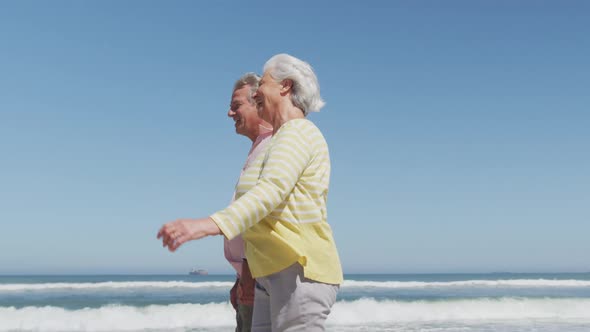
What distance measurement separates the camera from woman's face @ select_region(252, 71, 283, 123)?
1822 millimetres

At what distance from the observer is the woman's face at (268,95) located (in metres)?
1.82

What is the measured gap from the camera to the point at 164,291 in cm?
1838

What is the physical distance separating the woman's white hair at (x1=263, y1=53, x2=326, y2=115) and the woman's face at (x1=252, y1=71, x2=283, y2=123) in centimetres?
2

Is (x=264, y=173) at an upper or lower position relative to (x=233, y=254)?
upper

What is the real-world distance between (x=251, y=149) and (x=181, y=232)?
1.25m

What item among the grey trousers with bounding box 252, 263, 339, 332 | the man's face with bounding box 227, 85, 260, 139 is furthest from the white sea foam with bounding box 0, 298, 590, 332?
the grey trousers with bounding box 252, 263, 339, 332

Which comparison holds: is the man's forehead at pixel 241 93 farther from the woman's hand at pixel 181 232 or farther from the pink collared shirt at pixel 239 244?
the woman's hand at pixel 181 232

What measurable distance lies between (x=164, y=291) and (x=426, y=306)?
8190 millimetres

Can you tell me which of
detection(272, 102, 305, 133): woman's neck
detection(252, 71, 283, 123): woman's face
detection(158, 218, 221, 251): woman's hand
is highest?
detection(252, 71, 283, 123): woman's face

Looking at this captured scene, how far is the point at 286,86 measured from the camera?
1.83 metres

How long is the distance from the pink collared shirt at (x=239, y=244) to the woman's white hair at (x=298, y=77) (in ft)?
1.52

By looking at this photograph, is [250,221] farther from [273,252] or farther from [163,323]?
[163,323]

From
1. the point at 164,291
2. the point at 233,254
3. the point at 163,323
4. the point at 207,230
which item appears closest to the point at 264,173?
the point at 207,230

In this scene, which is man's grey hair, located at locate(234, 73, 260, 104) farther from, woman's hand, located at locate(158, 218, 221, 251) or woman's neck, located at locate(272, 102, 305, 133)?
woman's hand, located at locate(158, 218, 221, 251)
